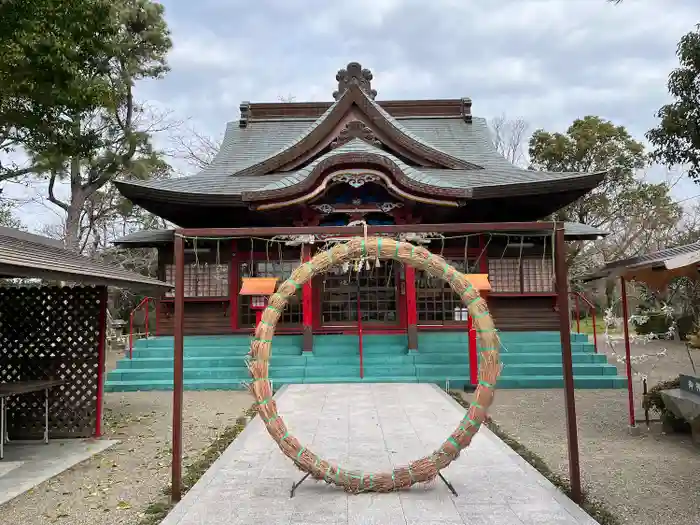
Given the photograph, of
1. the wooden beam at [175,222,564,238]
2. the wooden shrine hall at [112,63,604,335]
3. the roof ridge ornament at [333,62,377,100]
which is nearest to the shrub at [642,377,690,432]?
the wooden beam at [175,222,564,238]

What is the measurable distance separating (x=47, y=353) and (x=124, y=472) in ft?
7.72

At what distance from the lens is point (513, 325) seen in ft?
37.7

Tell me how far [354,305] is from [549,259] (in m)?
4.54

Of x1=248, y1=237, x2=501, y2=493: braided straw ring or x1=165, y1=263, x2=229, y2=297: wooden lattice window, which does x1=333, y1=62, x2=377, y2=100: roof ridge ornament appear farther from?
x1=248, y1=237, x2=501, y2=493: braided straw ring

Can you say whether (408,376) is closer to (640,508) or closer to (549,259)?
(549,259)

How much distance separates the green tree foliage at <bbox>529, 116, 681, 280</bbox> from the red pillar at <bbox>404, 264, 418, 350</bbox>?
46.3 ft

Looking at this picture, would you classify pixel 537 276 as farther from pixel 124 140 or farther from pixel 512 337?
pixel 124 140

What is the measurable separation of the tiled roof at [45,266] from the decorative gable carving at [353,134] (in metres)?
6.39

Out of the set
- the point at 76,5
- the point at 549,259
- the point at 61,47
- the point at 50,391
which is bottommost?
the point at 50,391

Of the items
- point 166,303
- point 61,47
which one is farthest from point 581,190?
point 61,47

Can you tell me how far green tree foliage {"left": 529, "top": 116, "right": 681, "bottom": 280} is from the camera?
2281cm

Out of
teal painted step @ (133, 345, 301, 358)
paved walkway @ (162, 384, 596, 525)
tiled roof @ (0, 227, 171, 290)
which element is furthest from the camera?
teal painted step @ (133, 345, 301, 358)

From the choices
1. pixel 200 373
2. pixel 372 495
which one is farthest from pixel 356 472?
pixel 200 373

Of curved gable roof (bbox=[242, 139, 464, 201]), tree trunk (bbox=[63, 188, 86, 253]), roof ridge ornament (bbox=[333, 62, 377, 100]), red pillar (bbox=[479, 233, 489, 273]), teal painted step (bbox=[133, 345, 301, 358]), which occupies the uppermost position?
roof ridge ornament (bbox=[333, 62, 377, 100])
